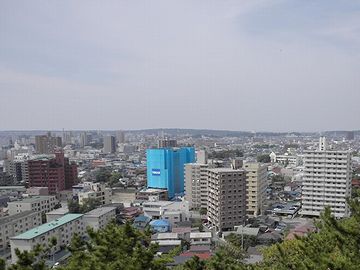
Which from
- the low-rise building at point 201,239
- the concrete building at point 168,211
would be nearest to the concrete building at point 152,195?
the concrete building at point 168,211

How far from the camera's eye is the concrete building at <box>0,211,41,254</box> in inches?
694

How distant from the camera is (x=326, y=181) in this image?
23422 millimetres

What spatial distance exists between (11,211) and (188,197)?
1238 centimetres

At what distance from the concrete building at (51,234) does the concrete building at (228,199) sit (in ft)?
25.4

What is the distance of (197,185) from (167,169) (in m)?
5.10

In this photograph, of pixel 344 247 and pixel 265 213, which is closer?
pixel 344 247

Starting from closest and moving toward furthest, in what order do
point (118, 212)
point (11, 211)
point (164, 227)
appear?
point (164, 227) → point (11, 211) → point (118, 212)

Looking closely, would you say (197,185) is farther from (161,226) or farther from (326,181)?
(326,181)

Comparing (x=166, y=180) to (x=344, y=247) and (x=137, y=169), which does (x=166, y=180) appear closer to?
(x=137, y=169)

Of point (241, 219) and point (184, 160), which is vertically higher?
point (184, 160)

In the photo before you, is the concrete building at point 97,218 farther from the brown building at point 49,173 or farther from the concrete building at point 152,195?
the brown building at point 49,173

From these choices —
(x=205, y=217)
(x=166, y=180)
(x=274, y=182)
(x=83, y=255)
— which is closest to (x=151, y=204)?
(x=205, y=217)

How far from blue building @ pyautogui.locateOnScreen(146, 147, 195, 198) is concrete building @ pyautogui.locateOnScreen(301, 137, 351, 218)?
37.3ft

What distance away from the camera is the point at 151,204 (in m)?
24.2
